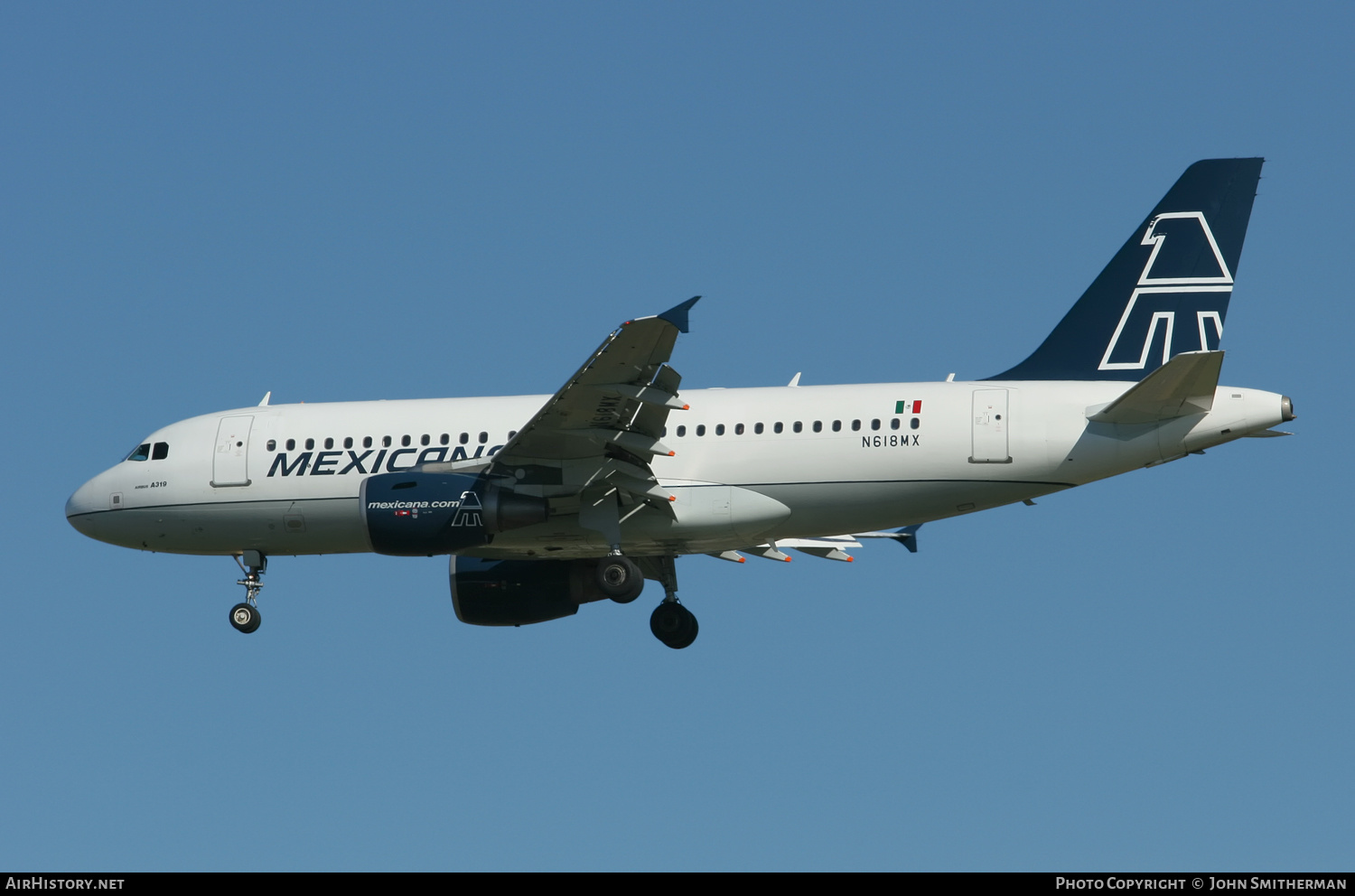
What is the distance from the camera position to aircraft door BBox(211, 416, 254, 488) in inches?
1205

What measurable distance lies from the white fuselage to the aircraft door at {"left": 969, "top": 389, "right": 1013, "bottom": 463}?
21mm

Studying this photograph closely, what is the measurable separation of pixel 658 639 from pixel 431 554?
567 centimetres

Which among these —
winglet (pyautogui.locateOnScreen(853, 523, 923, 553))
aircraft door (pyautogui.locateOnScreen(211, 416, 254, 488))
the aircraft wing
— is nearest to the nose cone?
aircraft door (pyautogui.locateOnScreen(211, 416, 254, 488))

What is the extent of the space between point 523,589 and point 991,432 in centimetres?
984

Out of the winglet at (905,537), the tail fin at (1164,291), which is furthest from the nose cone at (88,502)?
the tail fin at (1164,291)

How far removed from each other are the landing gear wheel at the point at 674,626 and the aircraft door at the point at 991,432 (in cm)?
700

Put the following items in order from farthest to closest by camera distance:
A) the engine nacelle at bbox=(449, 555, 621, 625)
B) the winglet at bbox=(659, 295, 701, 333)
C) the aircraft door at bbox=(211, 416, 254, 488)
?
the engine nacelle at bbox=(449, 555, 621, 625) < the aircraft door at bbox=(211, 416, 254, 488) < the winglet at bbox=(659, 295, 701, 333)

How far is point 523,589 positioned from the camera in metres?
32.2

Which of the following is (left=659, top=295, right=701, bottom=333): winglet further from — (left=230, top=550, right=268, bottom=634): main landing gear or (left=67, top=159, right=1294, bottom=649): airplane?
(left=230, top=550, right=268, bottom=634): main landing gear

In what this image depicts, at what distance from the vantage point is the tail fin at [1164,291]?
28328 mm

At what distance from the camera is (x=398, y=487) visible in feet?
92.0
